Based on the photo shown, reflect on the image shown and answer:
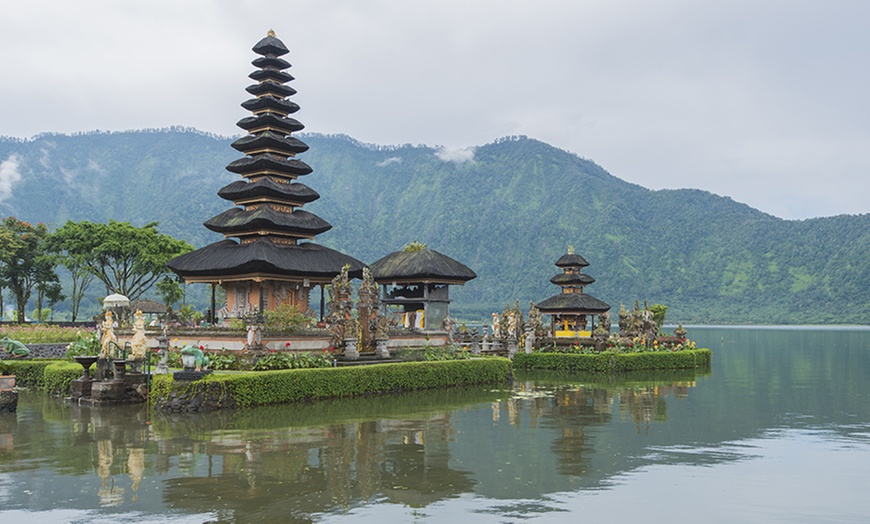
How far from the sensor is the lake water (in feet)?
41.2

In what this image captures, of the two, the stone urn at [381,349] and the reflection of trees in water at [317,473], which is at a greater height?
the stone urn at [381,349]

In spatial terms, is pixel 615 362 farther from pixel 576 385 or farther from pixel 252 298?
pixel 252 298

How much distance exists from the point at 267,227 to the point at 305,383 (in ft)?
39.5

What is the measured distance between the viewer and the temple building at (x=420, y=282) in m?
42.9

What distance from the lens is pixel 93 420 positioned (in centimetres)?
2206

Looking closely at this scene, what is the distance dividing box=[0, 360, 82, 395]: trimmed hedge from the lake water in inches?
42.1

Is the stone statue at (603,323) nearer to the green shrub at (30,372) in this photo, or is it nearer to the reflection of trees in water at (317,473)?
the reflection of trees in water at (317,473)

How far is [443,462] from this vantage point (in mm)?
16438

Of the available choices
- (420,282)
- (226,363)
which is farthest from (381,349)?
(420,282)

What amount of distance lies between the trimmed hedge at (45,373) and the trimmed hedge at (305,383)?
5.70 metres

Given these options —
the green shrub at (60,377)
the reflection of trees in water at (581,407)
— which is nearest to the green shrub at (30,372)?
the green shrub at (60,377)

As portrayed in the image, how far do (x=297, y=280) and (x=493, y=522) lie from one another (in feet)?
86.3

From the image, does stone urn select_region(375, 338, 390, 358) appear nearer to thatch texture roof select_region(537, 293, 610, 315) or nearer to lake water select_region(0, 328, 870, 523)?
lake water select_region(0, 328, 870, 523)

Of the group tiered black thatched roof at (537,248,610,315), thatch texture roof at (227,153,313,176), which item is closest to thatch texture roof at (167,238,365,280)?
thatch texture roof at (227,153,313,176)
